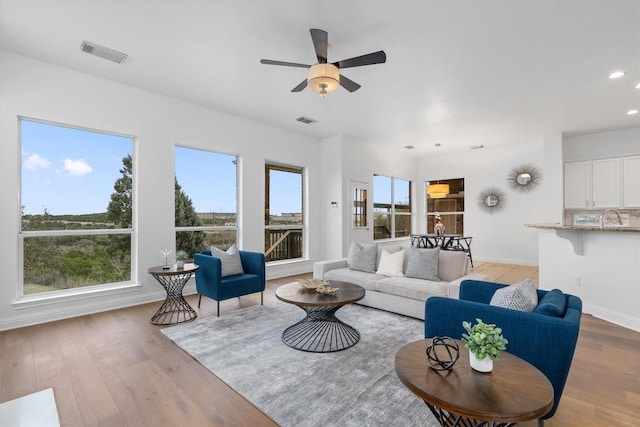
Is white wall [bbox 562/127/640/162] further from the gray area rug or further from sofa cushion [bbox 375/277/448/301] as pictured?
the gray area rug

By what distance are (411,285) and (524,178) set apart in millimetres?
5709

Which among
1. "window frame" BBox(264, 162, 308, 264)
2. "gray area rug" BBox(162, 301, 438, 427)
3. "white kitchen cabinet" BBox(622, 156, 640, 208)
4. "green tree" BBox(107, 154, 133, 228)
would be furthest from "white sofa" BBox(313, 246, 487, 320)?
"white kitchen cabinet" BBox(622, 156, 640, 208)

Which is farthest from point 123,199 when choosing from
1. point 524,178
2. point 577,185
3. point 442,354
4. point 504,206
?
point 577,185

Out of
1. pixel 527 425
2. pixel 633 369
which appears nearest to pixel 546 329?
pixel 527 425

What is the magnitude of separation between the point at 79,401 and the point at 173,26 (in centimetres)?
325

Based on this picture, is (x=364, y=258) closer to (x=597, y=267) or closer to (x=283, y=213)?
(x=283, y=213)

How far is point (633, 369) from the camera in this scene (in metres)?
2.55

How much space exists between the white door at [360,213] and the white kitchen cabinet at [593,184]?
430 centimetres

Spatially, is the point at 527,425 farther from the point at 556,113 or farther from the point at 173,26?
the point at 556,113

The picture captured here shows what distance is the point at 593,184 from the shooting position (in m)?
6.41

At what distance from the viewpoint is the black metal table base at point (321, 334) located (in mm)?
2916

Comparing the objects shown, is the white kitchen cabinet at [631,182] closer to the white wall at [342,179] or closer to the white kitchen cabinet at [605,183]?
the white kitchen cabinet at [605,183]

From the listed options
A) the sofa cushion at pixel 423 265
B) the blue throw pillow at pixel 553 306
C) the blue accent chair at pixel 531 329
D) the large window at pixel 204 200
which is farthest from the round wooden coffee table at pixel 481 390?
the large window at pixel 204 200

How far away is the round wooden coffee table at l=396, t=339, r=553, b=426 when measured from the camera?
3.77 ft
